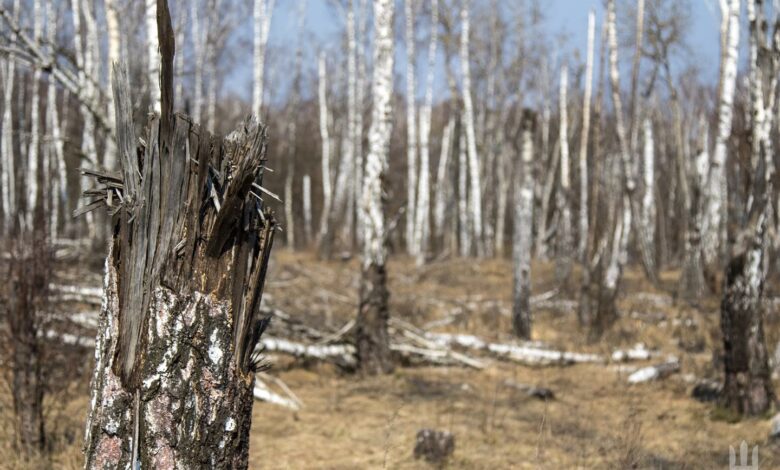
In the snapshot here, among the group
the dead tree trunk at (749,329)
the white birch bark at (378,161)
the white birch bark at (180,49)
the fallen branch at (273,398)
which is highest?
the white birch bark at (180,49)

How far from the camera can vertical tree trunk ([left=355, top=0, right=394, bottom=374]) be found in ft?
23.7

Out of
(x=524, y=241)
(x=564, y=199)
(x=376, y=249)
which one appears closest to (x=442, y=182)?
(x=564, y=199)

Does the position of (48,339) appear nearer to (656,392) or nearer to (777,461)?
(777,461)

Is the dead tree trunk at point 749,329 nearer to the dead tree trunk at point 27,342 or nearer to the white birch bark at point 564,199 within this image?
the dead tree trunk at point 27,342

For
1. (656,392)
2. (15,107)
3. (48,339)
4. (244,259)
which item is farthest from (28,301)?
(15,107)

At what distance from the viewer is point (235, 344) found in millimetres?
2342

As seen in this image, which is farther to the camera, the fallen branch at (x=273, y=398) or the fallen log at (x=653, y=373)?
the fallen log at (x=653, y=373)

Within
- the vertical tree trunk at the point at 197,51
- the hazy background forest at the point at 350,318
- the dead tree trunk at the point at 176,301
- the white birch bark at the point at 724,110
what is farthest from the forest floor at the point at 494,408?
the vertical tree trunk at the point at 197,51

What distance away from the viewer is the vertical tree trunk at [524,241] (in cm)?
930

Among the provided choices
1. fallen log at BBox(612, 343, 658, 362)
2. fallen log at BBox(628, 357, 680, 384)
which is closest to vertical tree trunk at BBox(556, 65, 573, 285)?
fallen log at BBox(612, 343, 658, 362)

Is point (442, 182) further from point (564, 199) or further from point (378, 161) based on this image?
point (378, 161)

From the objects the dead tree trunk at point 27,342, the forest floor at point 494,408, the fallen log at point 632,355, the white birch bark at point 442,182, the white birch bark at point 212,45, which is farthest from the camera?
the white birch bark at point 442,182

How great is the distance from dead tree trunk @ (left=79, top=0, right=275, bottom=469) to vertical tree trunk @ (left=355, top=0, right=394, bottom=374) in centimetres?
480

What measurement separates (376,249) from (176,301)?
5.02 meters
